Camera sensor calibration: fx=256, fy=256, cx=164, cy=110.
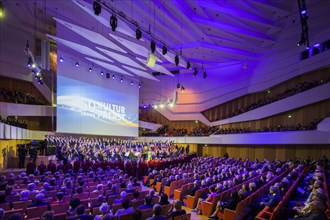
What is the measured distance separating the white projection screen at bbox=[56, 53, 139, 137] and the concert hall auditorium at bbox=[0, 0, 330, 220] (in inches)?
3.7

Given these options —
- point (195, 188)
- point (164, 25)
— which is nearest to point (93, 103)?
point (164, 25)

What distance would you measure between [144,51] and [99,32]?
3896mm

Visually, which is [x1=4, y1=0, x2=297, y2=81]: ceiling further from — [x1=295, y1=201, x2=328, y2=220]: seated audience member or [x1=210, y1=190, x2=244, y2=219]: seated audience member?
[x1=295, y1=201, x2=328, y2=220]: seated audience member

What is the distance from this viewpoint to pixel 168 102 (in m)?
26.2

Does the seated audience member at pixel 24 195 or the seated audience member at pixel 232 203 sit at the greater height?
the seated audience member at pixel 24 195

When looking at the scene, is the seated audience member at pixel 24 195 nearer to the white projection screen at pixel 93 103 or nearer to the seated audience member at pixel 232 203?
the seated audience member at pixel 232 203

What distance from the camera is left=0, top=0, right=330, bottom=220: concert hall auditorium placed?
10.9 metres

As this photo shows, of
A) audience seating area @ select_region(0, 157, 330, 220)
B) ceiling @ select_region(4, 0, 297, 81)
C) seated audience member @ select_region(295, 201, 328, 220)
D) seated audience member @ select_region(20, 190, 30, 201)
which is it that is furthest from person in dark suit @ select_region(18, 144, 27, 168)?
seated audience member @ select_region(295, 201, 328, 220)

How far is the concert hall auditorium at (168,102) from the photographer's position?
1092 centimetres

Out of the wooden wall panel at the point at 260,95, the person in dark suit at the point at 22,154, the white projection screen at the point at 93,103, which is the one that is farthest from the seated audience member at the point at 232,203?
the wooden wall panel at the point at 260,95

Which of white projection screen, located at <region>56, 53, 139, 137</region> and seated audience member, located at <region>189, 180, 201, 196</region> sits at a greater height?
white projection screen, located at <region>56, 53, 139, 137</region>

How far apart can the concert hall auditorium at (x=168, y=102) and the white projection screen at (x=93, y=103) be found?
0.09m

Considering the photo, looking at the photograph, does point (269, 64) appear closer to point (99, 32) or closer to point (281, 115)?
point (281, 115)

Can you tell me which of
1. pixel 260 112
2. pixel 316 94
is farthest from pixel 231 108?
pixel 316 94
